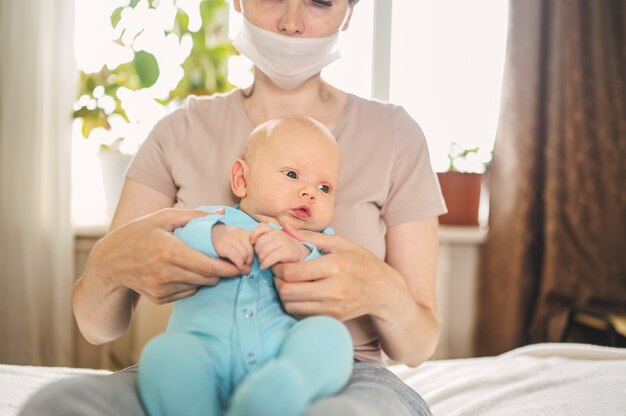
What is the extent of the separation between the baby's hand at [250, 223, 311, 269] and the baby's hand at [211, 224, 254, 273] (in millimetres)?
13

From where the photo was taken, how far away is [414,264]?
4.17 ft

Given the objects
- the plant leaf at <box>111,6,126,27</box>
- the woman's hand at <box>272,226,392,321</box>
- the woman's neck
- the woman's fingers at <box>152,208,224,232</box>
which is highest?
the plant leaf at <box>111,6,126,27</box>

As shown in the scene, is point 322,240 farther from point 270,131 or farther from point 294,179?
point 270,131

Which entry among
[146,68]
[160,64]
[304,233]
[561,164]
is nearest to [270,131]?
[304,233]

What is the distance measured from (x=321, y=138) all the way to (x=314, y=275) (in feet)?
0.91

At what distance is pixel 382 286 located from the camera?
3.42 ft

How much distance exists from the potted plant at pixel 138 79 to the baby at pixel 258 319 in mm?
1550

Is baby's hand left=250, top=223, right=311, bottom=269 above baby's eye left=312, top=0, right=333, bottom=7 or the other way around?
the other way around

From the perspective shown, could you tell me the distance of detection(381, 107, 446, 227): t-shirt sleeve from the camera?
4.24ft

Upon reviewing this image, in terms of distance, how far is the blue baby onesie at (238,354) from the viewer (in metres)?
0.73

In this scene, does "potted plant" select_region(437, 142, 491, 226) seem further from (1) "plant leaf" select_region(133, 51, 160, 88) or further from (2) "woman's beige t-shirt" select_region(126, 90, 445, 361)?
(2) "woman's beige t-shirt" select_region(126, 90, 445, 361)

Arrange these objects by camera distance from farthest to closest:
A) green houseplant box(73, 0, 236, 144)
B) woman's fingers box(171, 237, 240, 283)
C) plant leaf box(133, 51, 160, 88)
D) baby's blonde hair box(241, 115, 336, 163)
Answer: green houseplant box(73, 0, 236, 144)
plant leaf box(133, 51, 160, 88)
baby's blonde hair box(241, 115, 336, 163)
woman's fingers box(171, 237, 240, 283)

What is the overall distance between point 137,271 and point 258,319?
0.71 feet

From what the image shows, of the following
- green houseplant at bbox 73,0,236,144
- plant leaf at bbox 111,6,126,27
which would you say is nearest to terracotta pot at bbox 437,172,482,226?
green houseplant at bbox 73,0,236,144
